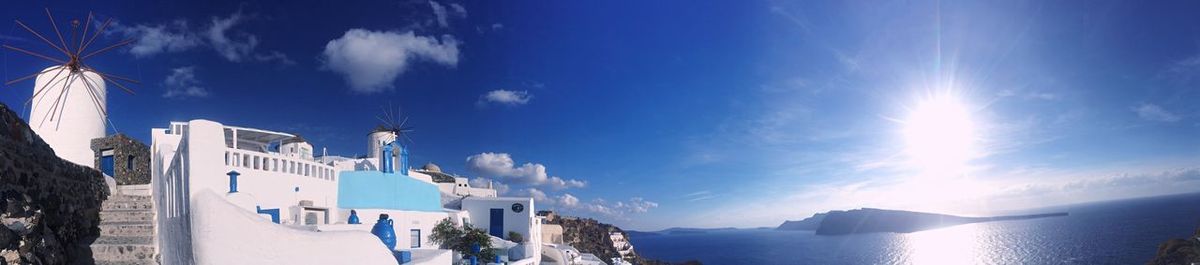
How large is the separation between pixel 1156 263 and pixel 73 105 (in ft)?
154

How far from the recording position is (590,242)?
53.3m

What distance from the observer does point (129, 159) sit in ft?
48.4

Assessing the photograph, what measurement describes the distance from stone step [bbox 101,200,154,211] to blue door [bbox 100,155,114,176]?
16.1 feet

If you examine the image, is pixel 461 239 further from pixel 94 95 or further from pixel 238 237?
pixel 238 237

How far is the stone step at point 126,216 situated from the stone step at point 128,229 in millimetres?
213

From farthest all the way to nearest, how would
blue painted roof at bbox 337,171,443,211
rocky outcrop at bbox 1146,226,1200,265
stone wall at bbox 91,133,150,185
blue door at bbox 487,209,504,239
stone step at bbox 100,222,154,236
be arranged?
rocky outcrop at bbox 1146,226,1200,265 → blue door at bbox 487,209,504,239 → blue painted roof at bbox 337,171,443,211 → stone wall at bbox 91,133,150,185 → stone step at bbox 100,222,154,236

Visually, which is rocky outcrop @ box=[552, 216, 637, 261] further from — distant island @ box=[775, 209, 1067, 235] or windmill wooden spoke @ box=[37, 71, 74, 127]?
distant island @ box=[775, 209, 1067, 235]

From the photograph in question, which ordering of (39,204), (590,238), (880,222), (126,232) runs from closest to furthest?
(39,204) → (126,232) → (590,238) → (880,222)

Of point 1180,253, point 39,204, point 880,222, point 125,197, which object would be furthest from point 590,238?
point 880,222

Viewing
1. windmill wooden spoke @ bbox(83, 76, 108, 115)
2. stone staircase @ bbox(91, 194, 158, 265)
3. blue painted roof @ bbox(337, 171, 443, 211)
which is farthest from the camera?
blue painted roof @ bbox(337, 171, 443, 211)

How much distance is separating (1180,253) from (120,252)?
41890mm

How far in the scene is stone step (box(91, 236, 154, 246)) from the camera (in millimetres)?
9539

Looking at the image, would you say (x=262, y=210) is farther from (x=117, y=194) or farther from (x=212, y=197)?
(x=212, y=197)

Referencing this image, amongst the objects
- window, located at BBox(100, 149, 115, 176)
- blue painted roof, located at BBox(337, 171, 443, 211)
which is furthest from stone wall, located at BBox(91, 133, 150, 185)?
blue painted roof, located at BBox(337, 171, 443, 211)
